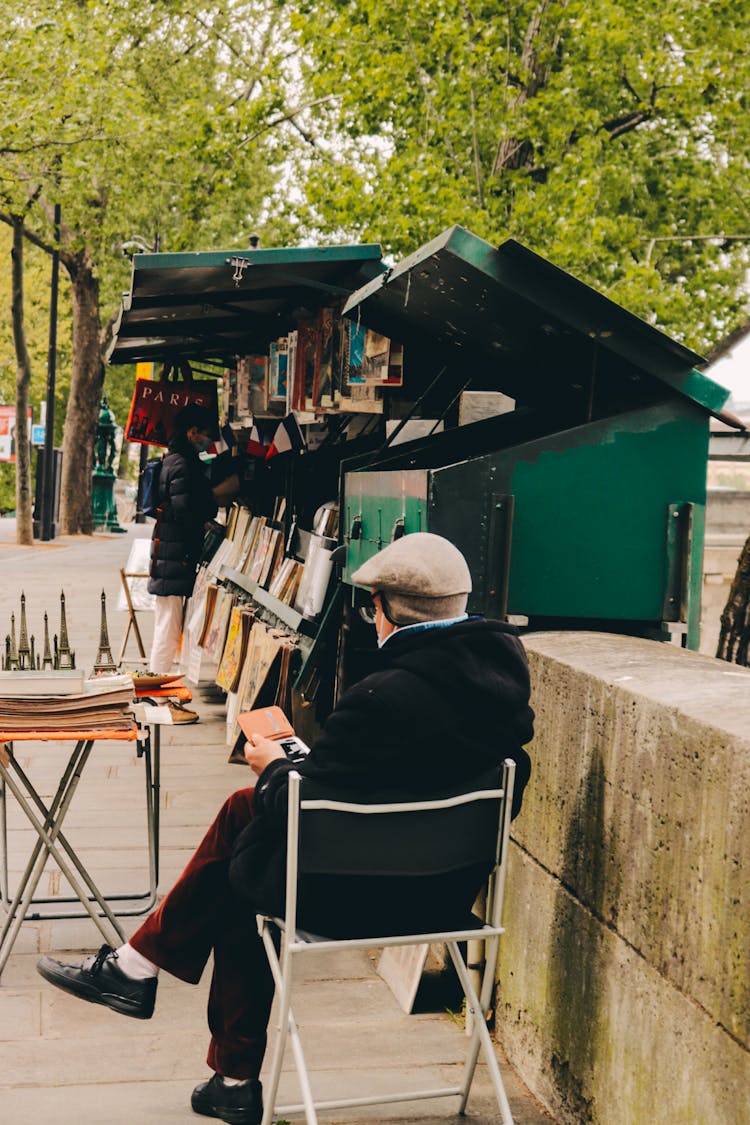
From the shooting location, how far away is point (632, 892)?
3.06 m

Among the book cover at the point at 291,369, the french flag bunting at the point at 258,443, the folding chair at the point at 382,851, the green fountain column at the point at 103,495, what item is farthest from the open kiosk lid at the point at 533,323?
the green fountain column at the point at 103,495

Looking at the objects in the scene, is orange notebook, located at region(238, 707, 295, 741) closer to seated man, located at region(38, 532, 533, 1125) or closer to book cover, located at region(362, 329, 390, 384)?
seated man, located at region(38, 532, 533, 1125)

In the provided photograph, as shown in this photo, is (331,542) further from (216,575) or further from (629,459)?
(216,575)

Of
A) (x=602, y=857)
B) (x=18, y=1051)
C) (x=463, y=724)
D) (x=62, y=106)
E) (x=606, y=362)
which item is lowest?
(x=18, y=1051)

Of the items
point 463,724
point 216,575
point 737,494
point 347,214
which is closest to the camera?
point 463,724

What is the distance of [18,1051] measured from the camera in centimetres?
391

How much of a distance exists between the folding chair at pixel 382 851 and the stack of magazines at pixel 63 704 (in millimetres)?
1170

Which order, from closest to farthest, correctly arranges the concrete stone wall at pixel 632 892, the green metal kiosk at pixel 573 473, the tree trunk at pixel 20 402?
1. the concrete stone wall at pixel 632 892
2. the green metal kiosk at pixel 573 473
3. the tree trunk at pixel 20 402

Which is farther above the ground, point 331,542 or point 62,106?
point 62,106

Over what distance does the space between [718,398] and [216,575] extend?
17.3 ft

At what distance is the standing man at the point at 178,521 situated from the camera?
933 centimetres

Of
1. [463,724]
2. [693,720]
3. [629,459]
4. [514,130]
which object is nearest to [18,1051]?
[463,724]

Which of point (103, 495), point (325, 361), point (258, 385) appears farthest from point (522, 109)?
point (103, 495)

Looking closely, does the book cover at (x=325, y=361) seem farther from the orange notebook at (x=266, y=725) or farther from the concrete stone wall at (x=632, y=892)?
the orange notebook at (x=266, y=725)
